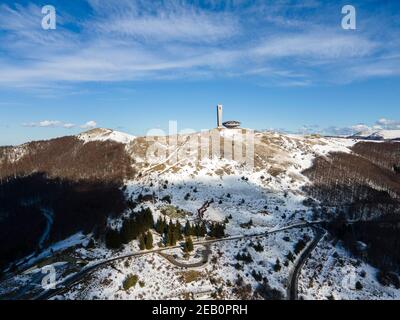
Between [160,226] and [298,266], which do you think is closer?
[298,266]

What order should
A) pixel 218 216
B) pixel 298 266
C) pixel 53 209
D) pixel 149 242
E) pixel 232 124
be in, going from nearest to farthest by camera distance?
pixel 298 266 < pixel 149 242 < pixel 218 216 < pixel 53 209 < pixel 232 124

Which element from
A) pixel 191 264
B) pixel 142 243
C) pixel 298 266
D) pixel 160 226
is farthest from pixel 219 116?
pixel 191 264

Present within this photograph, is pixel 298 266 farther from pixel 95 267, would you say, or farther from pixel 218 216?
pixel 95 267

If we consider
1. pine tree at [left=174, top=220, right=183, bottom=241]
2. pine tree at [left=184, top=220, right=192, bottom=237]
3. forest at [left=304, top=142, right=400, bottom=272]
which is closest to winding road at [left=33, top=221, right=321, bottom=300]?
pine tree at [left=174, top=220, right=183, bottom=241]

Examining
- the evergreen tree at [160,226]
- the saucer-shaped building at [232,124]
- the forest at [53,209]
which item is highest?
the saucer-shaped building at [232,124]

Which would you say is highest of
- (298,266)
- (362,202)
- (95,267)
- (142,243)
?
(142,243)

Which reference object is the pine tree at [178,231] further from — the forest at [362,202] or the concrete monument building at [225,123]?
the concrete monument building at [225,123]

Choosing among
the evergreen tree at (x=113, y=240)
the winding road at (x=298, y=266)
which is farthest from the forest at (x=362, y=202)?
the evergreen tree at (x=113, y=240)

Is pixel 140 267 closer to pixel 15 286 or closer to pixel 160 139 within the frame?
pixel 15 286
